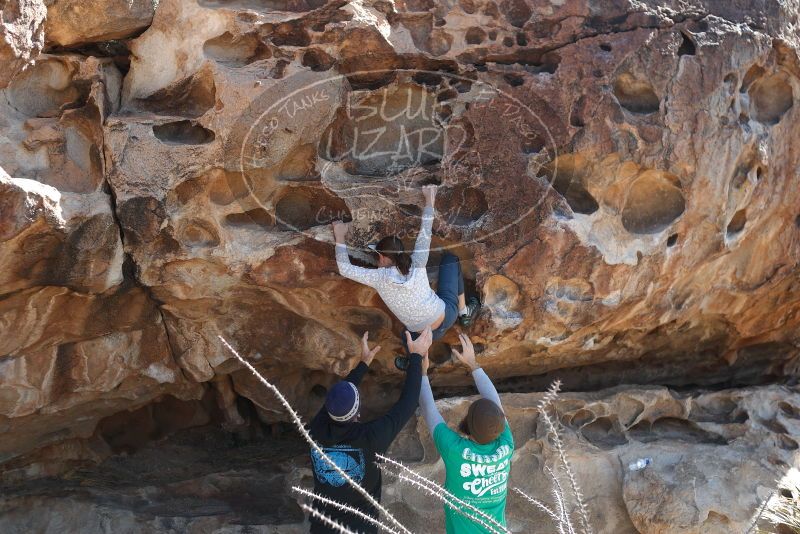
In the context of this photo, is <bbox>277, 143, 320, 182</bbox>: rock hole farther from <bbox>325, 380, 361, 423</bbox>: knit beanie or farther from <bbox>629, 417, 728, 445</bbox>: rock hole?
<bbox>629, 417, 728, 445</bbox>: rock hole

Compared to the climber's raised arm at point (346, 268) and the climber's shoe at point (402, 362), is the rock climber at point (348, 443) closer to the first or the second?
the climber's shoe at point (402, 362)

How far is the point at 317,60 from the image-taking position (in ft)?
11.8

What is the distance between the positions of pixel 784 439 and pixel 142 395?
10.8 ft

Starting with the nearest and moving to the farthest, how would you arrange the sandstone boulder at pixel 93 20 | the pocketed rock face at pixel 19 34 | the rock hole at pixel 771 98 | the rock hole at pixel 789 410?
the pocketed rock face at pixel 19 34, the sandstone boulder at pixel 93 20, the rock hole at pixel 771 98, the rock hole at pixel 789 410

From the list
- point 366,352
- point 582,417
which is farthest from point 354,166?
point 582,417

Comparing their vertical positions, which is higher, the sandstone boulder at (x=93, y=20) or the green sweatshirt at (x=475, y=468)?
the sandstone boulder at (x=93, y=20)

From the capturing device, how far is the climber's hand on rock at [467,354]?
3715 millimetres

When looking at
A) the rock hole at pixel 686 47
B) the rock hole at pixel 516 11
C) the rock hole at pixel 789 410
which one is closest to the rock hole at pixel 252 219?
the rock hole at pixel 516 11

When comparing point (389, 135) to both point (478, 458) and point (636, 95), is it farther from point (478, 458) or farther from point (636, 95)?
point (478, 458)

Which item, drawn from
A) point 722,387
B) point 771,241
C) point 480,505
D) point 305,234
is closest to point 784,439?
point 722,387

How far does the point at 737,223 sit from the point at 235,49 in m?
2.55

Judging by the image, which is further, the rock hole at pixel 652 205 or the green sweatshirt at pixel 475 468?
the rock hole at pixel 652 205

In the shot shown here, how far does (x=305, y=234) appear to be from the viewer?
3682 millimetres

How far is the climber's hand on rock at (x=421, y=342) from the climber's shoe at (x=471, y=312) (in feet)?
0.86
